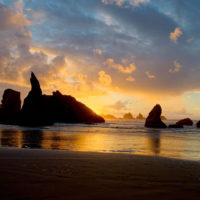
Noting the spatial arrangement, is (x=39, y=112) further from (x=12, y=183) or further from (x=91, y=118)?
(x=12, y=183)

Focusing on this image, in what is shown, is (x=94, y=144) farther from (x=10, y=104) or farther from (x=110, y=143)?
(x=10, y=104)

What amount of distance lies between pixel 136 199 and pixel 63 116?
124747 mm

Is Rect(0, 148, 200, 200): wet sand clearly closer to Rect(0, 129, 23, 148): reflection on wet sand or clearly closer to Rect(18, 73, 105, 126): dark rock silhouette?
Rect(0, 129, 23, 148): reflection on wet sand

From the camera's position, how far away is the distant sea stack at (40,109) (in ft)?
267

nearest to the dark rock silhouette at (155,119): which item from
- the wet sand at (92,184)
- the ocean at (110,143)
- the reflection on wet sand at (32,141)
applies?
the ocean at (110,143)

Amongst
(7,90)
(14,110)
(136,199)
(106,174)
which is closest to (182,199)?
(136,199)

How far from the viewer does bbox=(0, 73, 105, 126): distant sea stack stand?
Result: 3209 inches

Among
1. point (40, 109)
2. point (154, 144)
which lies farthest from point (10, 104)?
point (154, 144)

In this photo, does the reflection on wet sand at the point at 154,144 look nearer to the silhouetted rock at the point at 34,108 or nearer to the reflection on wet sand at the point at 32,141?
the reflection on wet sand at the point at 32,141

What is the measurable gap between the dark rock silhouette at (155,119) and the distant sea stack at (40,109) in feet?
136

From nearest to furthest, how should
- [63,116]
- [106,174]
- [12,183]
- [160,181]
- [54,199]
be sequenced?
[54,199] < [12,183] < [160,181] < [106,174] < [63,116]

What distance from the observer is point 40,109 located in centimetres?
8481

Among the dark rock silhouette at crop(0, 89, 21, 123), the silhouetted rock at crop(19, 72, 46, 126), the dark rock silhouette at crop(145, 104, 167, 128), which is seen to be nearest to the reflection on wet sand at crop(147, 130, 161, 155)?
the dark rock silhouette at crop(145, 104, 167, 128)

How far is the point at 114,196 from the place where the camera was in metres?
4.48
